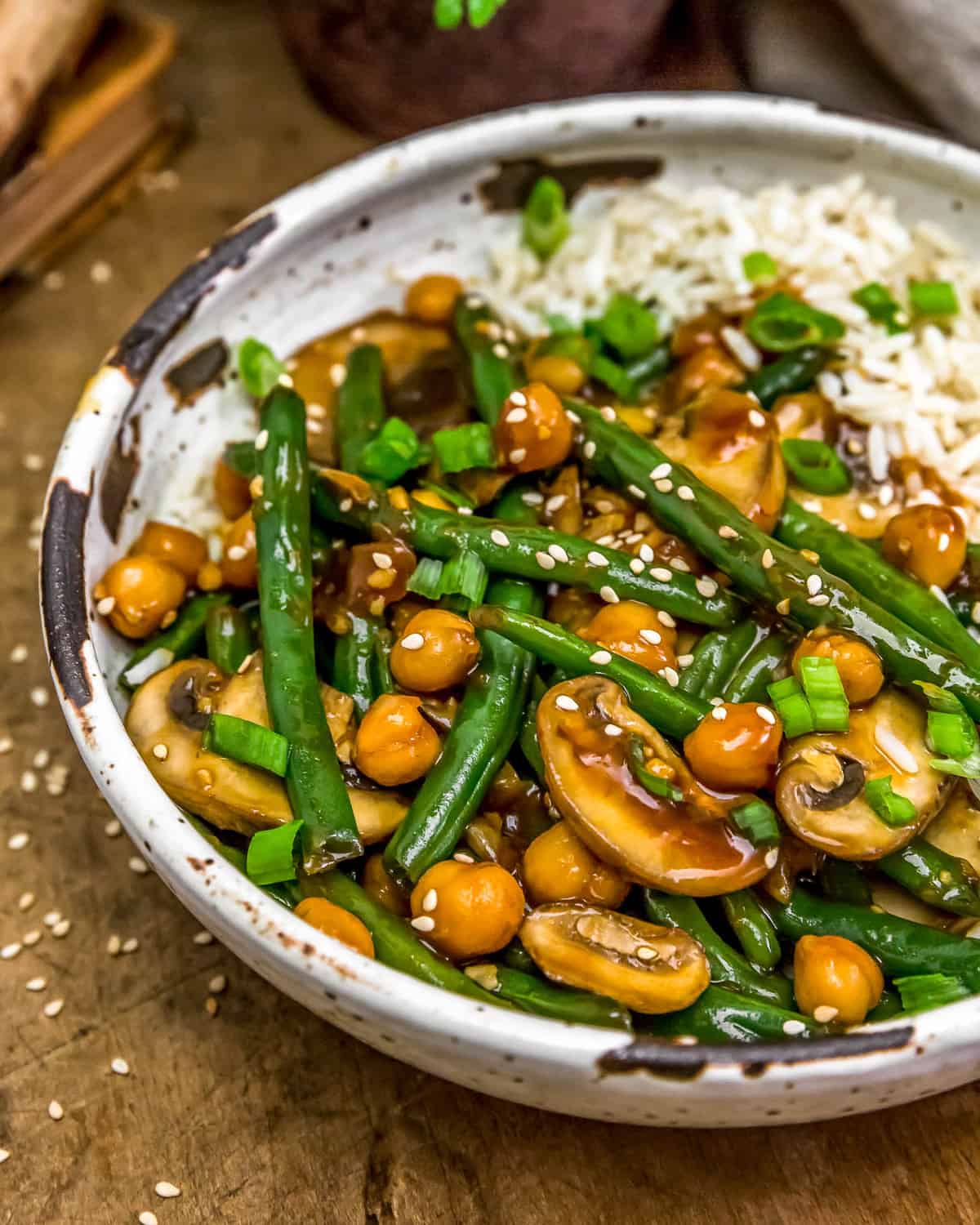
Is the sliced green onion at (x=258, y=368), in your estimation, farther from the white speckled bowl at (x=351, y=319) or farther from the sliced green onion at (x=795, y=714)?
the sliced green onion at (x=795, y=714)

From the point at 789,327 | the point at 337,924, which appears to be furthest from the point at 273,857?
the point at 789,327

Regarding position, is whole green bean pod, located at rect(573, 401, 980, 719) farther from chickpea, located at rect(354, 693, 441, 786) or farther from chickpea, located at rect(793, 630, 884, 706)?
chickpea, located at rect(354, 693, 441, 786)

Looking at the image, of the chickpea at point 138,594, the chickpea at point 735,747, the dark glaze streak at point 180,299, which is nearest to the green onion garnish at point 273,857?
the chickpea at point 138,594

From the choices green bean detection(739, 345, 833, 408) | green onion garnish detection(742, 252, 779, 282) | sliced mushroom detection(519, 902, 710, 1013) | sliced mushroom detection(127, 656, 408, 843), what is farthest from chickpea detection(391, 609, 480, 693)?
green onion garnish detection(742, 252, 779, 282)

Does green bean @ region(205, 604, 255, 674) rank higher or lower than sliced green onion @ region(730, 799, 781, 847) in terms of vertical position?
higher

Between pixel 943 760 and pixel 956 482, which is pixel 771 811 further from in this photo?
pixel 956 482

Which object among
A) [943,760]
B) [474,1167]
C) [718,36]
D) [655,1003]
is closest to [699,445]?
[943,760]

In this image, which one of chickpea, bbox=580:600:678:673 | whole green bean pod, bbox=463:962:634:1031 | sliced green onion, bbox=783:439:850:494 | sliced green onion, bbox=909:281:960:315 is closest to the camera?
whole green bean pod, bbox=463:962:634:1031

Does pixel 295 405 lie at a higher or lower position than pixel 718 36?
lower
